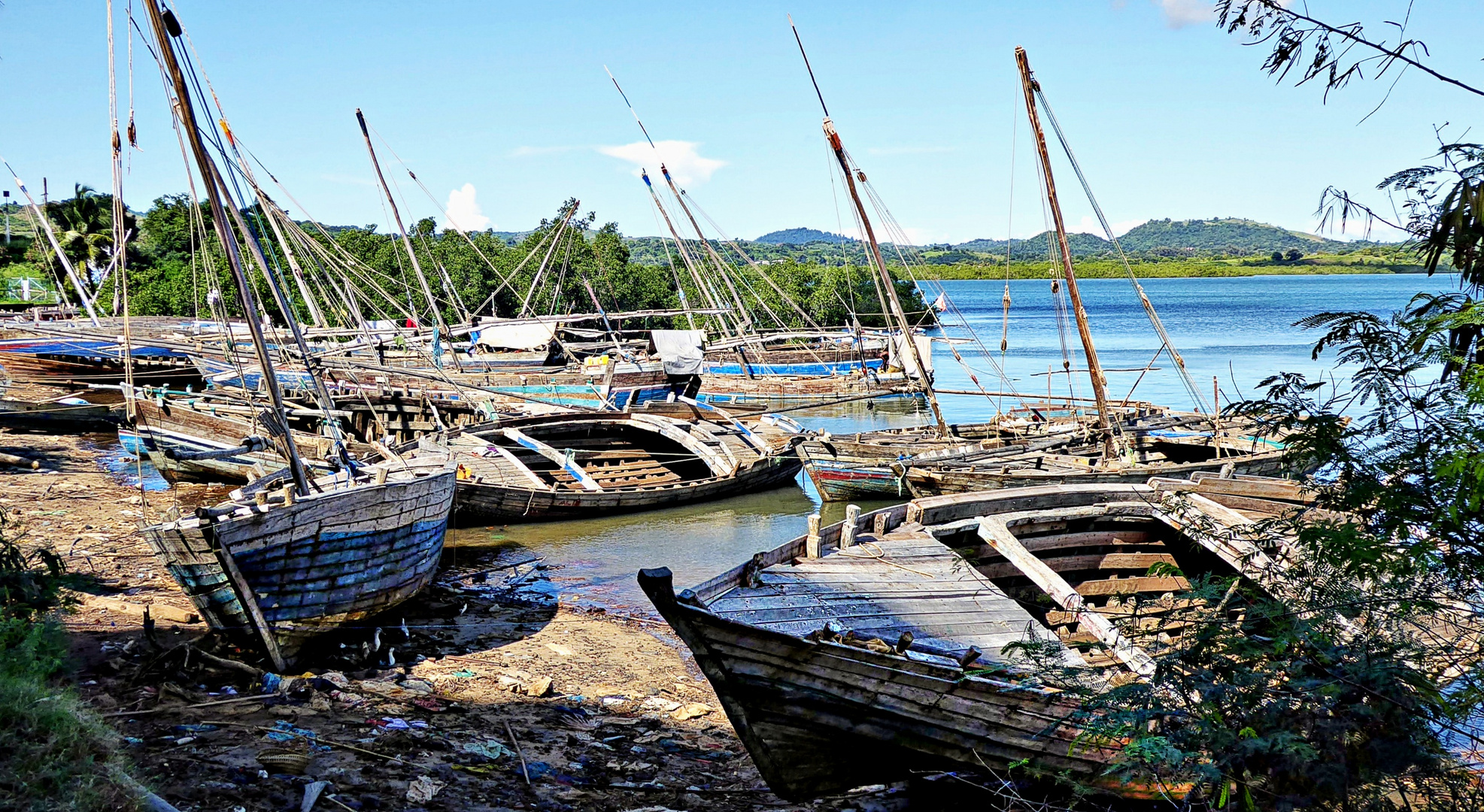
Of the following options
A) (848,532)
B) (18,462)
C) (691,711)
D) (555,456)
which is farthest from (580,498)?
(18,462)

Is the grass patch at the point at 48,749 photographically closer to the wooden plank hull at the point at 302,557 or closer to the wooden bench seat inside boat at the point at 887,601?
the wooden plank hull at the point at 302,557

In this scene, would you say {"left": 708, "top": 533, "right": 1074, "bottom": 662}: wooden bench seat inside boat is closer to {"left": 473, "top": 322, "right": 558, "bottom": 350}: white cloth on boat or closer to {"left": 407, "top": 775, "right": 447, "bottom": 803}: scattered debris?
{"left": 407, "top": 775, "right": 447, "bottom": 803}: scattered debris

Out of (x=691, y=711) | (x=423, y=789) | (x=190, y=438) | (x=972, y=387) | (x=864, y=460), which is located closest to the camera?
(x=423, y=789)

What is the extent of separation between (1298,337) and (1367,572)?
70.7 metres

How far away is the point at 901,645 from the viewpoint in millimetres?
6074

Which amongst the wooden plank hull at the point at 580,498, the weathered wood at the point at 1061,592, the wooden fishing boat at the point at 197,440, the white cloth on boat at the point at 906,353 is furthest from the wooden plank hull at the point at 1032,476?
the white cloth on boat at the point at 906,353

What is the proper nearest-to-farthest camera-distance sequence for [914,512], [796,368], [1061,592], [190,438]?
[1061,592], [914,512], [190,438], [796,368]

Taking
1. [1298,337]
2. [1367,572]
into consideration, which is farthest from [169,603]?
[1298,337]

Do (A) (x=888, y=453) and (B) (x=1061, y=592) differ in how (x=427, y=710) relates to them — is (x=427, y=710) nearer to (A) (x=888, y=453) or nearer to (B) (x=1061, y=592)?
(B) (x=1061, y=592)

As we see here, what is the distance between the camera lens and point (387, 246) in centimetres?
5444

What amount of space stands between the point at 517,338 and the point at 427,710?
2880cm

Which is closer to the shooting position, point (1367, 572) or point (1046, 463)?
point (1367, 572)

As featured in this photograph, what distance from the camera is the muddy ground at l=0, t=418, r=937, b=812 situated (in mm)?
6520

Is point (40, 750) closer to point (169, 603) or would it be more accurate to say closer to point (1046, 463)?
point (169, 603)
